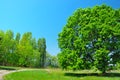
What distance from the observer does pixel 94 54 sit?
42000mm

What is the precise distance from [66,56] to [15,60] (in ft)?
170

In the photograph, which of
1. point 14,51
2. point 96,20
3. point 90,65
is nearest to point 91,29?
point 96,20

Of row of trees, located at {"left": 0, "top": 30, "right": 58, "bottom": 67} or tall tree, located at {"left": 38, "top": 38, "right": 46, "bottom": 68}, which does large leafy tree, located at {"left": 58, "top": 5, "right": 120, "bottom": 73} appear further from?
tall tree, located at {"left": 38, "top": 38, "right": 46, "bottom": 68}

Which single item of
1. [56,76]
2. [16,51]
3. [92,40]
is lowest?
[56,76]

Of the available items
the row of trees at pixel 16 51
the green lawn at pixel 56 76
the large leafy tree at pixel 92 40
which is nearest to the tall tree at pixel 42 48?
the row of trees at pixel 16 51

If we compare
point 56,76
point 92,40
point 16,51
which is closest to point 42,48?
point 16,51

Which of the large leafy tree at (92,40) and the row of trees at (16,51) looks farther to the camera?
the row of trees at (16,51)

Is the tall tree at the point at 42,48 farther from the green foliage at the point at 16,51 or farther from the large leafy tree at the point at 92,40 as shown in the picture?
the large leafy tree at the point at 92,40

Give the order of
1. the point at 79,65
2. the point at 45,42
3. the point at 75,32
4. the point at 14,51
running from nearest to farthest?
the point at 79,65
the point at 75,32
the point at 14,51
the point at 45,42

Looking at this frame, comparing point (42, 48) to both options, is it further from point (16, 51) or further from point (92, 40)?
point (92, 40)

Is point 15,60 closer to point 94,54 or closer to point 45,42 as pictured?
point 45,42

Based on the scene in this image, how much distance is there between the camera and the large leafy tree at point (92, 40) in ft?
136

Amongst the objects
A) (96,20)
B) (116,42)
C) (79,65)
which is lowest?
(79,65)

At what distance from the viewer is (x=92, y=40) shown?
43.1 metres
